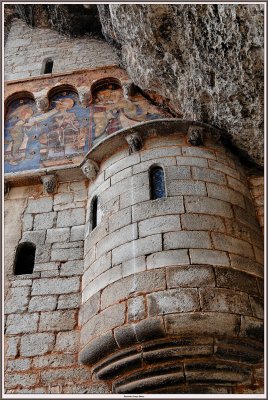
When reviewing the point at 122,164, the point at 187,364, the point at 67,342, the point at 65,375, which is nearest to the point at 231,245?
the point at 187,364

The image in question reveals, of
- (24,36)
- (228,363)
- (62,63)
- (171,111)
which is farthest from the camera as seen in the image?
(24,36)

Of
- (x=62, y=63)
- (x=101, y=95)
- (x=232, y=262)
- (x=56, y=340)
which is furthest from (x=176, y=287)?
(x=62, y=63)

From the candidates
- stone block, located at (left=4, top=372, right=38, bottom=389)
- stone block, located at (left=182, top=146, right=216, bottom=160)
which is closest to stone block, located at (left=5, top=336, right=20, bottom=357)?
stone block, located at (left=4, top=372, right=38, bottom=389)

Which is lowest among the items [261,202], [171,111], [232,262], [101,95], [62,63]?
[232,262]

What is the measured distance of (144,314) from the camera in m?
3.81

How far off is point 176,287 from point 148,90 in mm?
3729

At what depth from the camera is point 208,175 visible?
4.86 meters

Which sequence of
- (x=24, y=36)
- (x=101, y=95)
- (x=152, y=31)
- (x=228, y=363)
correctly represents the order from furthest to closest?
(x=24, y=36), (x=101, y=95), (x=152, y=31), (x=228, y=363)

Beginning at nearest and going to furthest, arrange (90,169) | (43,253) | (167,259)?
1. (167,259)
2. (43,253)
3. (90,169)

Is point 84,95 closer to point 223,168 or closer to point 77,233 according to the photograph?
point 77,233

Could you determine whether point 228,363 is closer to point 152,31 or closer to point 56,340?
point 56,340

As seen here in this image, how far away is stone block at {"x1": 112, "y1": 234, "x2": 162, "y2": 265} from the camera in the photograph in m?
4.18

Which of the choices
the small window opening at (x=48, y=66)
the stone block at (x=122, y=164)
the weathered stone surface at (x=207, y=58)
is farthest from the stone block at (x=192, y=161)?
the small window opening at (x=48, y=66)

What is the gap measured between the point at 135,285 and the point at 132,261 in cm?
26
